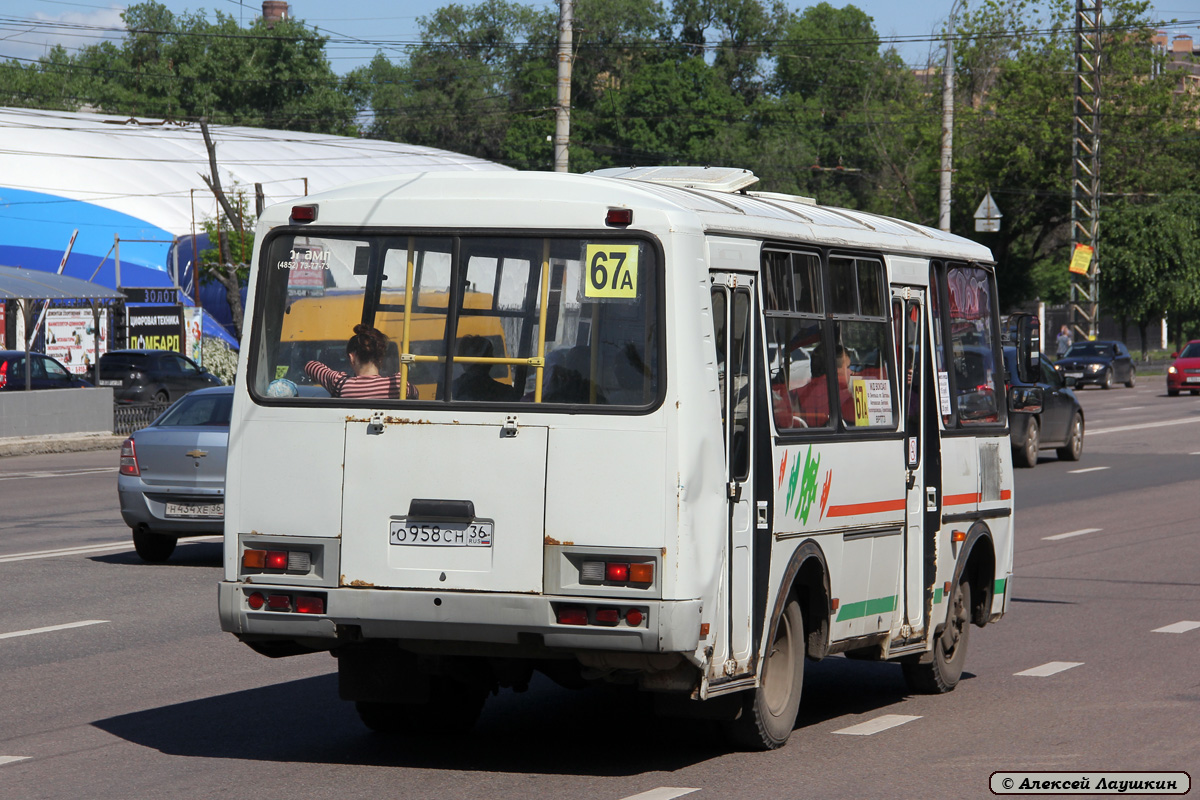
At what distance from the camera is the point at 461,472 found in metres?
6.54

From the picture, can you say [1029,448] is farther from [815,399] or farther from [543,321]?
[543,321]

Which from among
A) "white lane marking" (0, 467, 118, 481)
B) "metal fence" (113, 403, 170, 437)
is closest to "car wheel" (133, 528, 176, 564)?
"white lane marking" (0, 467, 118, 481)

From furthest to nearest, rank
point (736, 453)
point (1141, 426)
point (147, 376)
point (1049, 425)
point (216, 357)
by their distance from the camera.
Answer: point (216, 357)
point (147, 376)
point (1141, 426)
point (1049, 425)
point (736, 453)

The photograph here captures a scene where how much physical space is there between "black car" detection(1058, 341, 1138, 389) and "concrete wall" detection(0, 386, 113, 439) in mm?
33100

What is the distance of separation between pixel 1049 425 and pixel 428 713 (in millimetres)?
19674

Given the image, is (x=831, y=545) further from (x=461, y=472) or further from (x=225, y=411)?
(x=225, y=411)

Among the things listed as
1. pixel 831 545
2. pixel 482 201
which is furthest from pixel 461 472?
pixel 831 545

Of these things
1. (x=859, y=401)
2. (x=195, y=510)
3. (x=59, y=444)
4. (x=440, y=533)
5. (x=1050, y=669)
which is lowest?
(x=1050, y=669)

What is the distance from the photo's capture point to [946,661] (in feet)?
29.4

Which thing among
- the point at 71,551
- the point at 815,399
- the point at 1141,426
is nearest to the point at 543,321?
the point at 815,399

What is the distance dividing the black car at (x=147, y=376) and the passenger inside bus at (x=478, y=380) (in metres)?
32.8

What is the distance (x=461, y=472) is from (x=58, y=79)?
112 metres

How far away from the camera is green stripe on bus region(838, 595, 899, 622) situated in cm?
766

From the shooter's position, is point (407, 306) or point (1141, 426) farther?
point (1141, 426)
